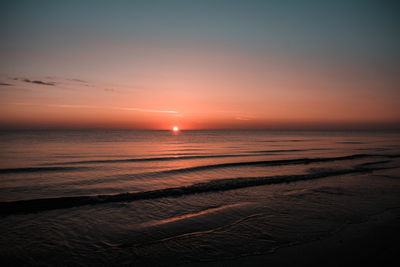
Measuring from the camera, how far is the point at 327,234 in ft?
20.9

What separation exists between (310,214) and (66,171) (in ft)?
54.1

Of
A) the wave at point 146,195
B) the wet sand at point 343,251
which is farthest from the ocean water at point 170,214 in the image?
the wet sand at point 343,251

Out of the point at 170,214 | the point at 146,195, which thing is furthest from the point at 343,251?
the point at 146,195

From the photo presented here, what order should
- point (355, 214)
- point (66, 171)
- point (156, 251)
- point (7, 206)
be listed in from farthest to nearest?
1. point (66, 171)
2. point (7, 206)
3. point (355, 214)
4. point (156, 251)

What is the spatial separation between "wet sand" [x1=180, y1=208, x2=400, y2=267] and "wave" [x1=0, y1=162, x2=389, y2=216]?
6264 mm

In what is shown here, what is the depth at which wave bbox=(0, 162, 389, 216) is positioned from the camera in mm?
8852

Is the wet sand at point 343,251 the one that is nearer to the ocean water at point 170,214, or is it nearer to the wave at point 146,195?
the ocean water at point 170,214

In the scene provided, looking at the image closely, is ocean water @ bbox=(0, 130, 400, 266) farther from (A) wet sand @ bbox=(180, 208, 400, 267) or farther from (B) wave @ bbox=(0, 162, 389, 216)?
(A) wet sand @ bbox=(180, 208, 400, 267)

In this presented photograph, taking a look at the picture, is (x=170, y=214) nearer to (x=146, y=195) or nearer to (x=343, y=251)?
(x=146, y=195)

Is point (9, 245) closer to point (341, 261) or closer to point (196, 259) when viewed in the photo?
point (196, 259)

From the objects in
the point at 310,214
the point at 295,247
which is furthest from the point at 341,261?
the point at 310,214

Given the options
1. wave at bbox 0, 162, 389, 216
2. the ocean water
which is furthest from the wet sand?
wave at bbox 0, 162, 389, 216

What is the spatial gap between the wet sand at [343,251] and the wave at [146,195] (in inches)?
247

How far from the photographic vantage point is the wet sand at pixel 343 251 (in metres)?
4.89
